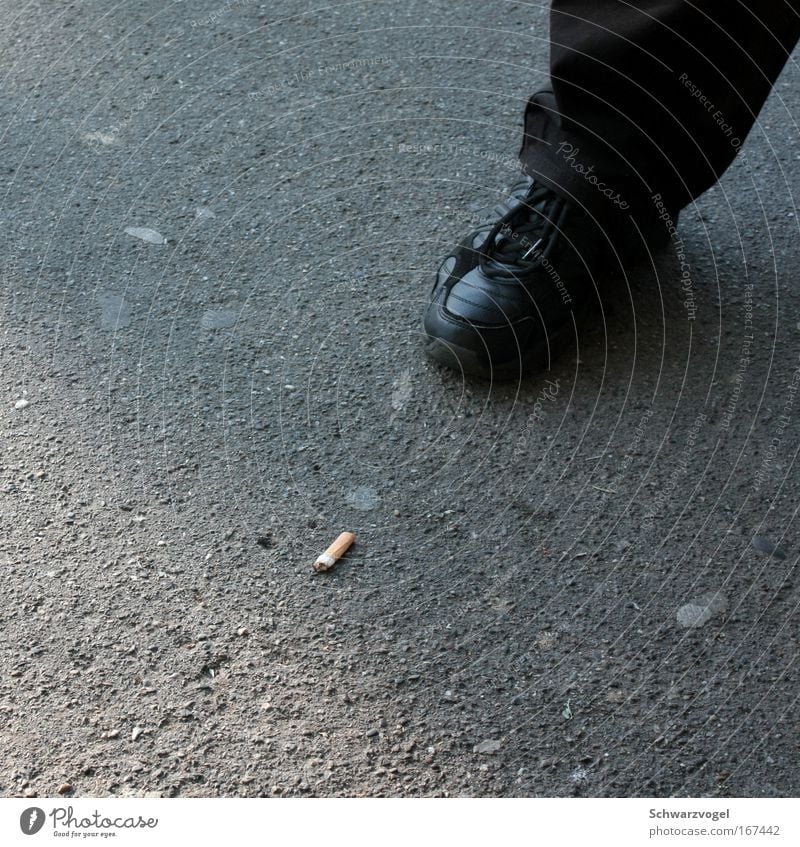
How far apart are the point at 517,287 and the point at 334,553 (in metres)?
0.46

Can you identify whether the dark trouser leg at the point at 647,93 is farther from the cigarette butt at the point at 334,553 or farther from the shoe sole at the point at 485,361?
A: the cigarette butt at the point at 334,553

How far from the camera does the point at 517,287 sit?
4.49 ft

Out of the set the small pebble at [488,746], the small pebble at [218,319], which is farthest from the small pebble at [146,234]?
the small pebble at [488,746]

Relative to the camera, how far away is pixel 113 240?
152cm

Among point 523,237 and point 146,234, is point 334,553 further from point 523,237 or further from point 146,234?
point 146,234

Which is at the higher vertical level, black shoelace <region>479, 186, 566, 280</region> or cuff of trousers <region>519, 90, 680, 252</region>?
cuff of trousers <region>519, 90, 680, 252</region>

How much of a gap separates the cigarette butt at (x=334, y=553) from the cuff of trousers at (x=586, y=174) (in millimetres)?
569

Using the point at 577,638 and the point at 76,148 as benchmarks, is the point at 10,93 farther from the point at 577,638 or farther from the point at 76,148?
the point at 577,638

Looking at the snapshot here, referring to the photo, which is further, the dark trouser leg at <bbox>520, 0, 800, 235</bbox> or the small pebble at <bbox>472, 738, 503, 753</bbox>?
the dark trouser leg at <bbox>520, 0, 800, 235</bbox>

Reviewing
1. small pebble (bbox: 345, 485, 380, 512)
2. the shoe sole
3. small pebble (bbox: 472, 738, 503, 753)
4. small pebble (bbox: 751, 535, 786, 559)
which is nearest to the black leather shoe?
the shoe sole

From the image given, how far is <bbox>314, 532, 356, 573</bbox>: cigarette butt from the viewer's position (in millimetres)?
Result: 1113

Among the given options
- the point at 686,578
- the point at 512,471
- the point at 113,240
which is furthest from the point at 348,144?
the point at 686,578

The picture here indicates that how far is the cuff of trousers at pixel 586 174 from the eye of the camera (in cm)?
136

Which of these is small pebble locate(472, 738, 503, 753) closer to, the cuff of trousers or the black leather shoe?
the black leather shoe
